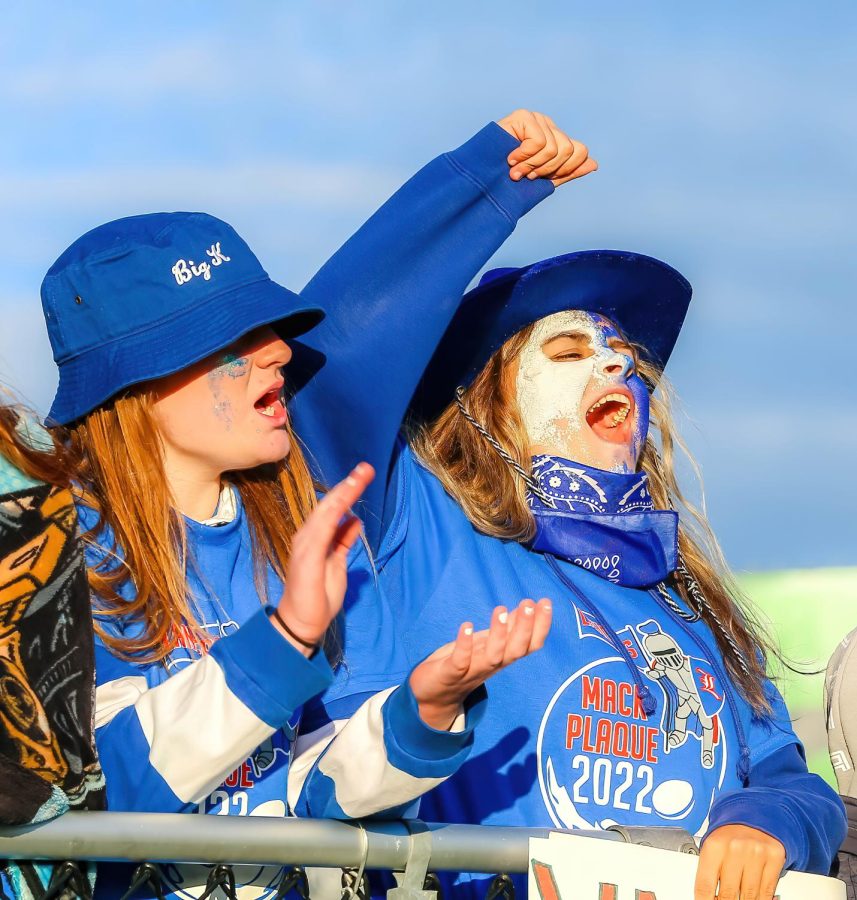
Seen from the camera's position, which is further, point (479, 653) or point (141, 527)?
point (141, 527)

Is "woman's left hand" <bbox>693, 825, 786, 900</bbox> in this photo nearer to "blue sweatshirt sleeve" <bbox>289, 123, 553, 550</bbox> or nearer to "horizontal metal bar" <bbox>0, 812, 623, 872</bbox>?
"horizontal metal bar" <bbox>0, 812, 623, 872</bbox>

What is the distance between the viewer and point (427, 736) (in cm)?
224

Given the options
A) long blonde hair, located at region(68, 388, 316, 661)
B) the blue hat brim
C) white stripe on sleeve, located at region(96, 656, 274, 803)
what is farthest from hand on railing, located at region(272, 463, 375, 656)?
the blue hat brim

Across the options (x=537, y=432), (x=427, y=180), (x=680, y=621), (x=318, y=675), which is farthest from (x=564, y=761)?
(x=427, y=180)

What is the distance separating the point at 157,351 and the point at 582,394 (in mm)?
1249

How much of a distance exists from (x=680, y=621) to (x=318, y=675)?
4.95ft

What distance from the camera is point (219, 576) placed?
2691 millimetres

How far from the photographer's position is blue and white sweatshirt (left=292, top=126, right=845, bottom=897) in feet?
10.1

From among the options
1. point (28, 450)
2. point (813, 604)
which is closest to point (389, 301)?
point (28, 450)

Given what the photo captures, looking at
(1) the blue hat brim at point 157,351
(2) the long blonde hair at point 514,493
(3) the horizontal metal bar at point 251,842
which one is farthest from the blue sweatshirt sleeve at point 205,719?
(2) the long blonde hair at point 514,493

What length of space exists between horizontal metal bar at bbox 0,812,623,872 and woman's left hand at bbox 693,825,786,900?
0.33 m

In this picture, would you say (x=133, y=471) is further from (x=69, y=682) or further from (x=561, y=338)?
(x=561, y=338)

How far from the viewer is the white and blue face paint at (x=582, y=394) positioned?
3.55 metres

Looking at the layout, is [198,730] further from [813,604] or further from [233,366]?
[813,604]
